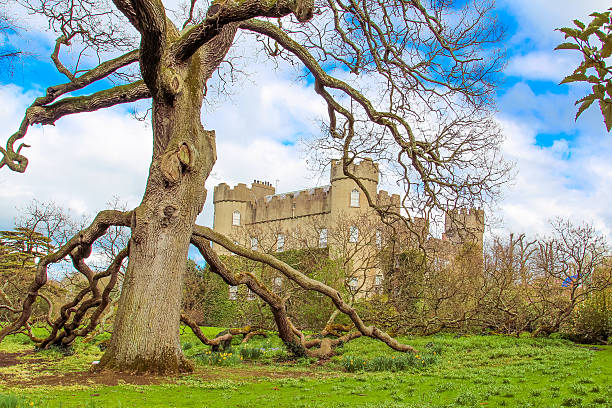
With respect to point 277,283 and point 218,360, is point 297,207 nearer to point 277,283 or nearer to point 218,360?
point 277,283

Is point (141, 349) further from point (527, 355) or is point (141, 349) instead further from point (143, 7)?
point (527, 355)

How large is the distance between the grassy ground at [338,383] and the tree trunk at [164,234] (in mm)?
405

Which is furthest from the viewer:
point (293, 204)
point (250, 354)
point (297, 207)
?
point (293, 204)

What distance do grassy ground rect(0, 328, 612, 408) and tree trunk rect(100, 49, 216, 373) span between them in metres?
0.40

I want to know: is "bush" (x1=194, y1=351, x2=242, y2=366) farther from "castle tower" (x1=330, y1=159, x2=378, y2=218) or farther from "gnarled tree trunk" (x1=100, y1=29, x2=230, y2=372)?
"castle tower" (x1=330, y1=159, x2=378, y2=218)

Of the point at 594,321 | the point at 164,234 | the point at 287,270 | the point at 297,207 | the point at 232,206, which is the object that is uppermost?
the point at 232,206

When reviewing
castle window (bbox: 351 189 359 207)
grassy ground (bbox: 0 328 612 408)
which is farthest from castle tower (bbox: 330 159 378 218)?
grassy ground (bbox: 0 328 612 408)

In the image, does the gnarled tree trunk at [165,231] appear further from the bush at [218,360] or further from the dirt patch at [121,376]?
the bush at [218,360]

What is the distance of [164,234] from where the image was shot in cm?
746

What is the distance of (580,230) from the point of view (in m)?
18.2

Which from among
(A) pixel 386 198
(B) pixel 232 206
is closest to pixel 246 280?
(A) pixel 386 198

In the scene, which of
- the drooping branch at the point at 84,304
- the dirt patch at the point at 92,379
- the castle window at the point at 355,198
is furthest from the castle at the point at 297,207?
the dirt patch at the point at 92,379

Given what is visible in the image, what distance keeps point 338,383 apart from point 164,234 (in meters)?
3.46

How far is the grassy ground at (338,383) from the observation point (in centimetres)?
569
